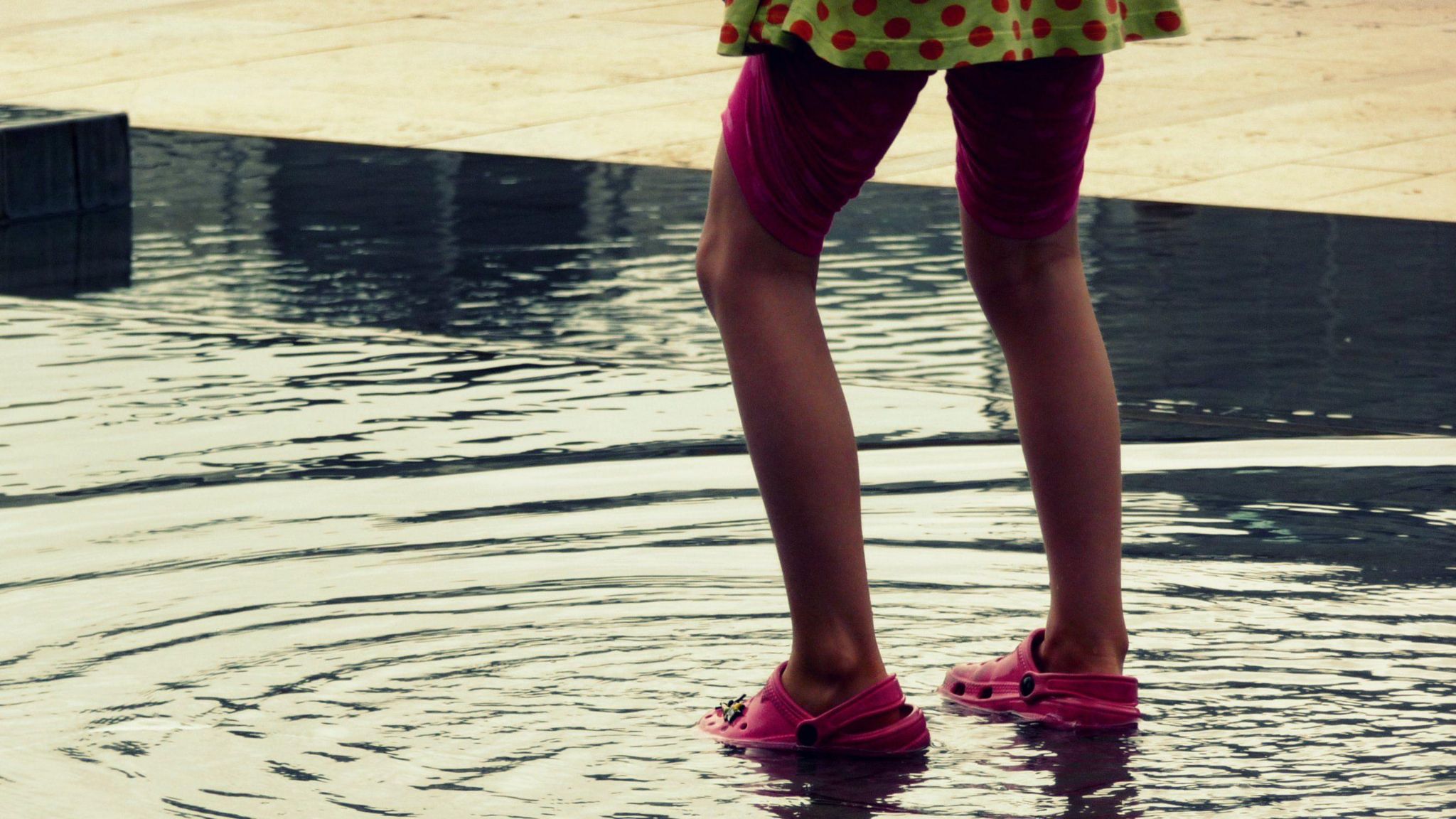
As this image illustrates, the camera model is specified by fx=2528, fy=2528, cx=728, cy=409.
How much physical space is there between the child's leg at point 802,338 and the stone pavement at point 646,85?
14.1 ft

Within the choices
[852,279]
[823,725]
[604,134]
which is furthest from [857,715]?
[604,134]

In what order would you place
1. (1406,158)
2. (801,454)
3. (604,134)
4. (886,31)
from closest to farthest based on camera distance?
(886,31), (801,454), (1406,158), (604,134)

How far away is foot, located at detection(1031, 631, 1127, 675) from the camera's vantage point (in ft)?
9.04

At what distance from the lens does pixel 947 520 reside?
11.6 ft

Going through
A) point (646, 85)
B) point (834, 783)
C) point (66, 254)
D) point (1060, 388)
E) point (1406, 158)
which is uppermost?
point (646, 85)

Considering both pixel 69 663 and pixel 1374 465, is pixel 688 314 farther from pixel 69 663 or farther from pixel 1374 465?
pixel 69 663

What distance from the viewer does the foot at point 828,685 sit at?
2617 millimetres

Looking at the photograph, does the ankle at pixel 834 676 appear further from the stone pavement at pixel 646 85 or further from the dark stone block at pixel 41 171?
the dark stone block at pixel 41 171

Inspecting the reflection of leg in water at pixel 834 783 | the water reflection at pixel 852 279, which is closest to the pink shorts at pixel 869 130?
the reflection of leg in water at pixel 834 783

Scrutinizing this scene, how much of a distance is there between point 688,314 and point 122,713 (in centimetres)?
270

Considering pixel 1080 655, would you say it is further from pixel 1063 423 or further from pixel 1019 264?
pixel 1019 264

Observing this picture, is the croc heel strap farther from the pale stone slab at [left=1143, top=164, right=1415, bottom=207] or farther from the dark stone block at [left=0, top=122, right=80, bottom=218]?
the dark stone block at [left=0, top=122, right=80, bottom=218]

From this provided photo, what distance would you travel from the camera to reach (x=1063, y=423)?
2.81 meters

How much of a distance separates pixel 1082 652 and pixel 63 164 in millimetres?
4690
